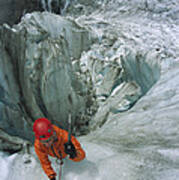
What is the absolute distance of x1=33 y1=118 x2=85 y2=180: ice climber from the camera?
36.9 inches

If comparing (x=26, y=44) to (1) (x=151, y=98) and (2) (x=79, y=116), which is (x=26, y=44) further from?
(1) (x=151, y=98)

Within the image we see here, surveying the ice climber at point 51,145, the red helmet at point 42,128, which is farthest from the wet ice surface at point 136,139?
the red helmet at point 42,128

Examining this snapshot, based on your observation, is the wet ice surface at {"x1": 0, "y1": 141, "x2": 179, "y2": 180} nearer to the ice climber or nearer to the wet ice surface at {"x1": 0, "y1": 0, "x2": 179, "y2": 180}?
the wet ice surface at {"x1": 0, "y1": 0, "x2": 179, "y2": 180}

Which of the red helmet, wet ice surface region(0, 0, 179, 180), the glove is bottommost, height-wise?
wet ice surface region(0, 0, 179, 180)

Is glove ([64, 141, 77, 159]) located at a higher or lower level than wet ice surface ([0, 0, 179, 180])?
higher

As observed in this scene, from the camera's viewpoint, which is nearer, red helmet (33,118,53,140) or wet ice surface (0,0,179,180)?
red helmet (33,118,53,140)

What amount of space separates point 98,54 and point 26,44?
4.27 feet

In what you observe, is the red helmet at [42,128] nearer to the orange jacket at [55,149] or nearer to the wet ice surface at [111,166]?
the orange jacket at [55,149]

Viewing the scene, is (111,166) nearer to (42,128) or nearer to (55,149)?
(55,149)

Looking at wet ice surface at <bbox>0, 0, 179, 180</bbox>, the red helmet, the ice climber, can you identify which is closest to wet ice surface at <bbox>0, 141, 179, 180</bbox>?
wet ice surface at <bbox>0, 0, 179, 180</bbox>

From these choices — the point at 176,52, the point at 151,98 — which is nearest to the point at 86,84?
the point at 151,98

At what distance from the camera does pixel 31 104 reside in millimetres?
2602

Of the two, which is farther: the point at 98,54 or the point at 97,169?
the point at 98,54

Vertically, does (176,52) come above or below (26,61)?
below
